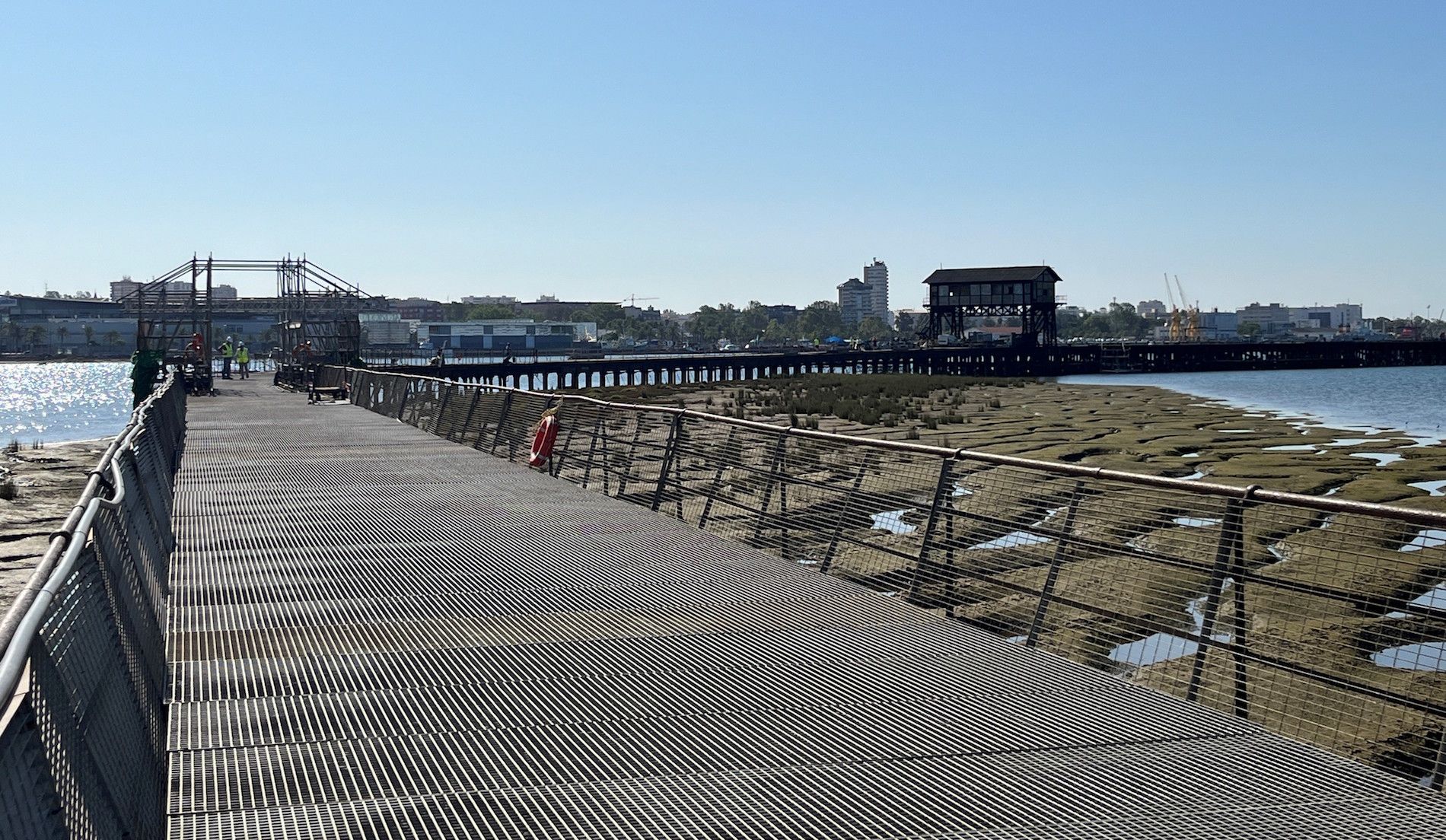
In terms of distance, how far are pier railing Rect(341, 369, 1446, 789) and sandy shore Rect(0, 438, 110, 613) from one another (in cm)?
628

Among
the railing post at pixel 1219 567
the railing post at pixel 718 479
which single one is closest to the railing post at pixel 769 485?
the railing post at pixel 718 479

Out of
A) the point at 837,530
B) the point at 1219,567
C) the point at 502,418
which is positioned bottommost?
the point at 837,530

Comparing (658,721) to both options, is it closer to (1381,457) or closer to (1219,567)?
(1219,567)

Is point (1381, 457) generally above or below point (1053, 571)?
below

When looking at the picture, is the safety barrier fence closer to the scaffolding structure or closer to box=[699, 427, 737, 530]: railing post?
box=[699, 427, 737, 530]: railing post

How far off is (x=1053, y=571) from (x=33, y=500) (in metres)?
23.2

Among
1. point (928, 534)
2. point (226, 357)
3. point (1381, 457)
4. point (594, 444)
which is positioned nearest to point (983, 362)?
point (226, 357)

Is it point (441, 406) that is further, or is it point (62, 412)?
point (62, 412)

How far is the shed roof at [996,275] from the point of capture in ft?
428

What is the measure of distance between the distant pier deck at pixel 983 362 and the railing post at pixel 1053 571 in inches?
2981

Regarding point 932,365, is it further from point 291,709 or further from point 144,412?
point 291,709

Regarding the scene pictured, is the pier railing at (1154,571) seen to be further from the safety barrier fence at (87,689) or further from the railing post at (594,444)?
the safety barrier fence at (87,689)

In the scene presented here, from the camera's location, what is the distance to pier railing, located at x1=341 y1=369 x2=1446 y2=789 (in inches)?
269

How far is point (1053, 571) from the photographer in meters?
8.03
